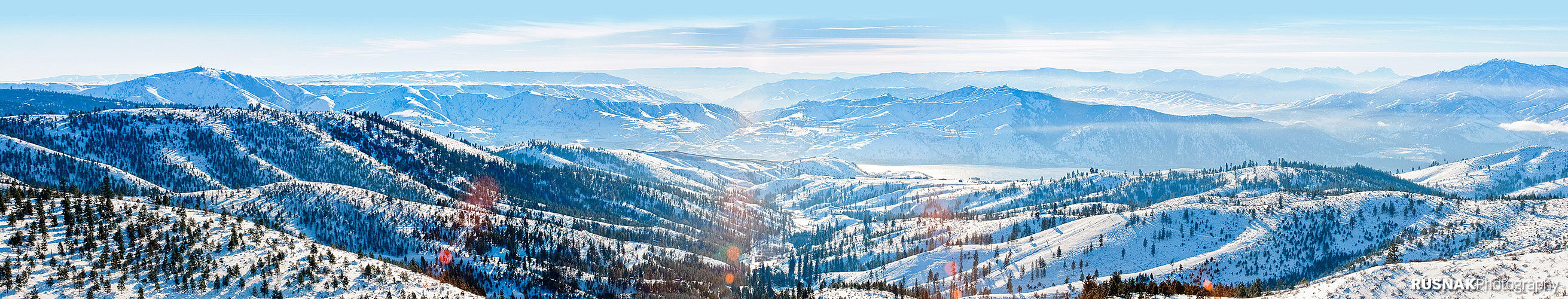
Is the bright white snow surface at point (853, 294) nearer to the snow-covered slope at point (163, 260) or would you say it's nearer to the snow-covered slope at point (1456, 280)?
the snow-covered slope at point (163, 260)

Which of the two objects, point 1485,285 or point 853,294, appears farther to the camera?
point 853,294

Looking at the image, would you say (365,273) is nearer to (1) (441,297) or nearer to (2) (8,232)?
(1) (441,297)

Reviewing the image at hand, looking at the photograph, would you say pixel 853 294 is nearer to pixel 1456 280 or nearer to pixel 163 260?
pixel 1456 280

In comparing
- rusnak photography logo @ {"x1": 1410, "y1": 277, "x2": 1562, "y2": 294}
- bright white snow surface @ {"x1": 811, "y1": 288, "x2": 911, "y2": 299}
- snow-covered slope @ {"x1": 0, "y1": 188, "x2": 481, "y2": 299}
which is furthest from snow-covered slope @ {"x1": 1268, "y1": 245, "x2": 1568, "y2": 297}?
snow-covered slope @ {"x1": 0, "y1": 188, "x2": 481, "y2": 299}

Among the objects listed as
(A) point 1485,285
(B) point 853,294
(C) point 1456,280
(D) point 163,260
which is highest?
(A) point 1485,285

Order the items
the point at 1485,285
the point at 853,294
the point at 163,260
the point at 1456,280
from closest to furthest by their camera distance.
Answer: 1. the point at 1485,285
2. the point at 1456,280
3. the point at 163,260
4. the point at 853,294

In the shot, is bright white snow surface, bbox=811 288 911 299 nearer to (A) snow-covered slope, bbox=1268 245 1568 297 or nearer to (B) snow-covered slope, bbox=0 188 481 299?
(B) snow-covered slope, bbox=0 188 481 299

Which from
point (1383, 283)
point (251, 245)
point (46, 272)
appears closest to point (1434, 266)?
point (1383, 283)

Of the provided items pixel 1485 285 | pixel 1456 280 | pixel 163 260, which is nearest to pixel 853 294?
pixel 1456 280
